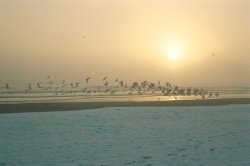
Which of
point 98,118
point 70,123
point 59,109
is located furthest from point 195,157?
point 59,109

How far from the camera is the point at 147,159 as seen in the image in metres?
21.8

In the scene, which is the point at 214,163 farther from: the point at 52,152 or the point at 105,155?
the point at 52,152

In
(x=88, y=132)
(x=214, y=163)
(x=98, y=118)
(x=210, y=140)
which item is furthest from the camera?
(x=98, y=118)

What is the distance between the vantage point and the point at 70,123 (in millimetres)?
36750

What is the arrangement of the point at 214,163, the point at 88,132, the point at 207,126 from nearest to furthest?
1. the point at 214,163
2. the point at 88,132
3. the point at 207,126

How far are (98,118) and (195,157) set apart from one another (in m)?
19.8

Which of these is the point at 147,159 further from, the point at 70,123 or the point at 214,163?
the point at 70,123

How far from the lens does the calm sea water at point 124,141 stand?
2145 centimetres

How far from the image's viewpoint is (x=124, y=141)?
1078 inches

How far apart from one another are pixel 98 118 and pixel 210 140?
50.3ft

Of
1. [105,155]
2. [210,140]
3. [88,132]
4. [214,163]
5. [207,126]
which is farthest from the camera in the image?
[207,126]

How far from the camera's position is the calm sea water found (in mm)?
21453

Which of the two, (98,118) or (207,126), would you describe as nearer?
(207,126)

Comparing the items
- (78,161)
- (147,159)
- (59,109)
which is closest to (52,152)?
(78,161)
